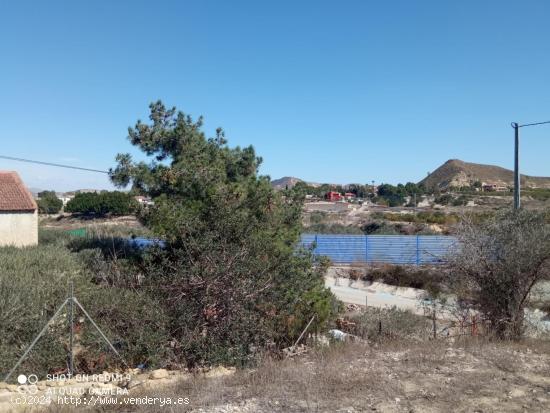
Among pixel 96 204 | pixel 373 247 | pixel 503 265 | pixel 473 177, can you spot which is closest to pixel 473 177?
pixel 473 177

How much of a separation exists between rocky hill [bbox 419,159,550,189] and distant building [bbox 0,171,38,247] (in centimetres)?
9602

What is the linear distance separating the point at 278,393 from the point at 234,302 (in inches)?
170

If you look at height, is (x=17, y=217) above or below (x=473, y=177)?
below

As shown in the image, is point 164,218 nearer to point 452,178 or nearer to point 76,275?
point 76,275

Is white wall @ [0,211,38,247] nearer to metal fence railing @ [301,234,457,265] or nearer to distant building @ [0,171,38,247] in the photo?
distant building @ [0,171,38,247]

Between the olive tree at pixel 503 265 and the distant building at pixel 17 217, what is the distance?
2409cm

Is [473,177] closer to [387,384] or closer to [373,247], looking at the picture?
[373,247]

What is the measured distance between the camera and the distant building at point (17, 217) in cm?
2766

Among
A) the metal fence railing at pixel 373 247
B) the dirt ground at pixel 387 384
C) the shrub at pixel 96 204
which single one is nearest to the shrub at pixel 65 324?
the dirt ground at pixel 387 384

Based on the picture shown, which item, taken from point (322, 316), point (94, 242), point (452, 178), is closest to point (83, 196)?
point (94, 242)

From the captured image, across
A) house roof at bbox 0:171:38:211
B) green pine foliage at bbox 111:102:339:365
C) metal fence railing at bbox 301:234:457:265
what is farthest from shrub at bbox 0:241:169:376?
metal fence railing at bbox 301:234:457:265

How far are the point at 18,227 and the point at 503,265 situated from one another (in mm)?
26242

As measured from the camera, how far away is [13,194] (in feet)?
95.0

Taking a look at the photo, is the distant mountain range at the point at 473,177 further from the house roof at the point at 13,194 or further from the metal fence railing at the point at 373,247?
the house roof at the point at 13,194
